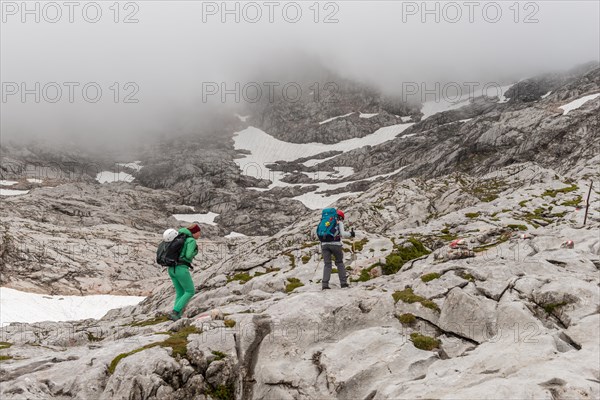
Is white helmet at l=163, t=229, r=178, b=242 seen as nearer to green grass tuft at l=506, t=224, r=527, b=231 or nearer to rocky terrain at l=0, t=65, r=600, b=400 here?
rocky terrain at l=0, t=65, r=600, b=400

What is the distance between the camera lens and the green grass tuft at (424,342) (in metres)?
12.2

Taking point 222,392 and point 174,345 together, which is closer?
point 222,392

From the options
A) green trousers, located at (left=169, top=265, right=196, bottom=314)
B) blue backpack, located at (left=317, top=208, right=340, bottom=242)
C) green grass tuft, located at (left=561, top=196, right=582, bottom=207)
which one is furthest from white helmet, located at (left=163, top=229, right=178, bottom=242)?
green grass tuft, located at (left=561, top=196, right=582, bottom=207)

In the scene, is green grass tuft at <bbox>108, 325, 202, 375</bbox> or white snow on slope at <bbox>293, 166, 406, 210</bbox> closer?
green grass tuft at <bbox>108, 325, 202, 375</bbox>

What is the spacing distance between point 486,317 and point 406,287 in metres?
3.56

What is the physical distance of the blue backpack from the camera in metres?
17.5

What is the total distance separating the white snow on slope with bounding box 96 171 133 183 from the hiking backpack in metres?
189

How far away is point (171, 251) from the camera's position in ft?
53.3

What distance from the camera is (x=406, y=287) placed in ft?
53.0

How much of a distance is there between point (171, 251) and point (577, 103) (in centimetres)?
15947

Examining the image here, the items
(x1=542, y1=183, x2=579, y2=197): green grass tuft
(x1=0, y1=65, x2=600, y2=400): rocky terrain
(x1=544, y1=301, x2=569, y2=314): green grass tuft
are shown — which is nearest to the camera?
(x1=0, y1=65, x2=600, y2=400): rocky terrain

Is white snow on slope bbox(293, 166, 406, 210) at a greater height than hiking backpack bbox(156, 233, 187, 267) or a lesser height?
lesser

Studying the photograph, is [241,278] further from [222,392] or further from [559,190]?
[559,190]

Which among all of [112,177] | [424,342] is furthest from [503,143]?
[112,177]
